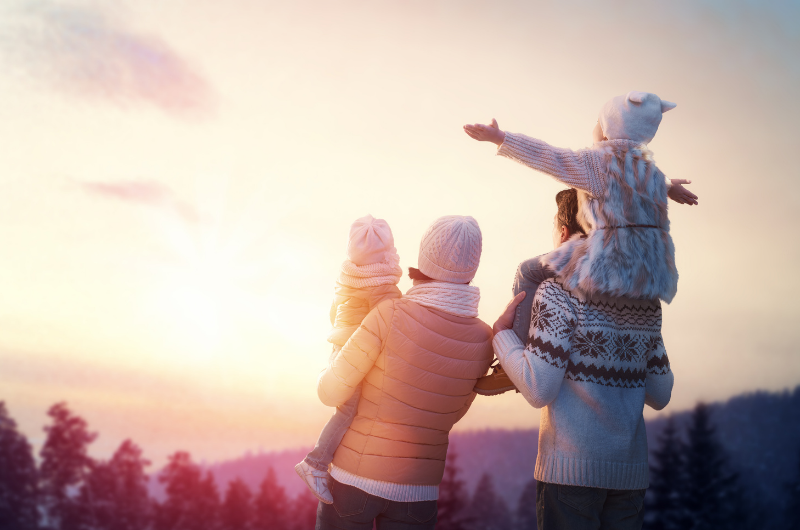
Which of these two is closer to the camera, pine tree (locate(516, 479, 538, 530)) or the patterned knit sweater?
the patterned knit sweater

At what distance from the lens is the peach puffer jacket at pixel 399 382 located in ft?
5.19

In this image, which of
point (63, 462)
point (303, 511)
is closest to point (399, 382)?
point (303, 511)

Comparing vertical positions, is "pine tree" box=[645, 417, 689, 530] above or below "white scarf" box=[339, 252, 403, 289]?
below

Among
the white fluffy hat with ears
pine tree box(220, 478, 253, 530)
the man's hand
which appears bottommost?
pine tree box(220, 478, 253, 530)

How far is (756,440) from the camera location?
14.4 feet

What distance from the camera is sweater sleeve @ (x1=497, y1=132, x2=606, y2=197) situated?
1617 millimetres

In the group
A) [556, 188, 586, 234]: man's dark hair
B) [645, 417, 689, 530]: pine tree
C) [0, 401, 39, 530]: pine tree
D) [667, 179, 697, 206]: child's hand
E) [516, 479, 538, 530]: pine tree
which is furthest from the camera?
[645, 417, 689, 530]: pine tree

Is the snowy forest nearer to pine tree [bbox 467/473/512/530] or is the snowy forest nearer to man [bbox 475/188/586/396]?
pine tree [bbox 467/473/512/530]

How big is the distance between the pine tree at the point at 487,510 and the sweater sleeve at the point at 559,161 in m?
3.09

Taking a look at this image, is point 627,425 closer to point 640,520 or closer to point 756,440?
point 640,520

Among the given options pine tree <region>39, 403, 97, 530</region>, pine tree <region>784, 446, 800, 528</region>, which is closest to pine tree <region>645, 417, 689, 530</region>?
pine tree <region>784, 446, 800, 528</region>

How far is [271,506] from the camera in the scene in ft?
13.3

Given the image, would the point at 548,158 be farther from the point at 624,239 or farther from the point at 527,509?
the point at 527,509

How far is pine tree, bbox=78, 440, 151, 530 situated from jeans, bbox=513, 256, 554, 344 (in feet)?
10.7
